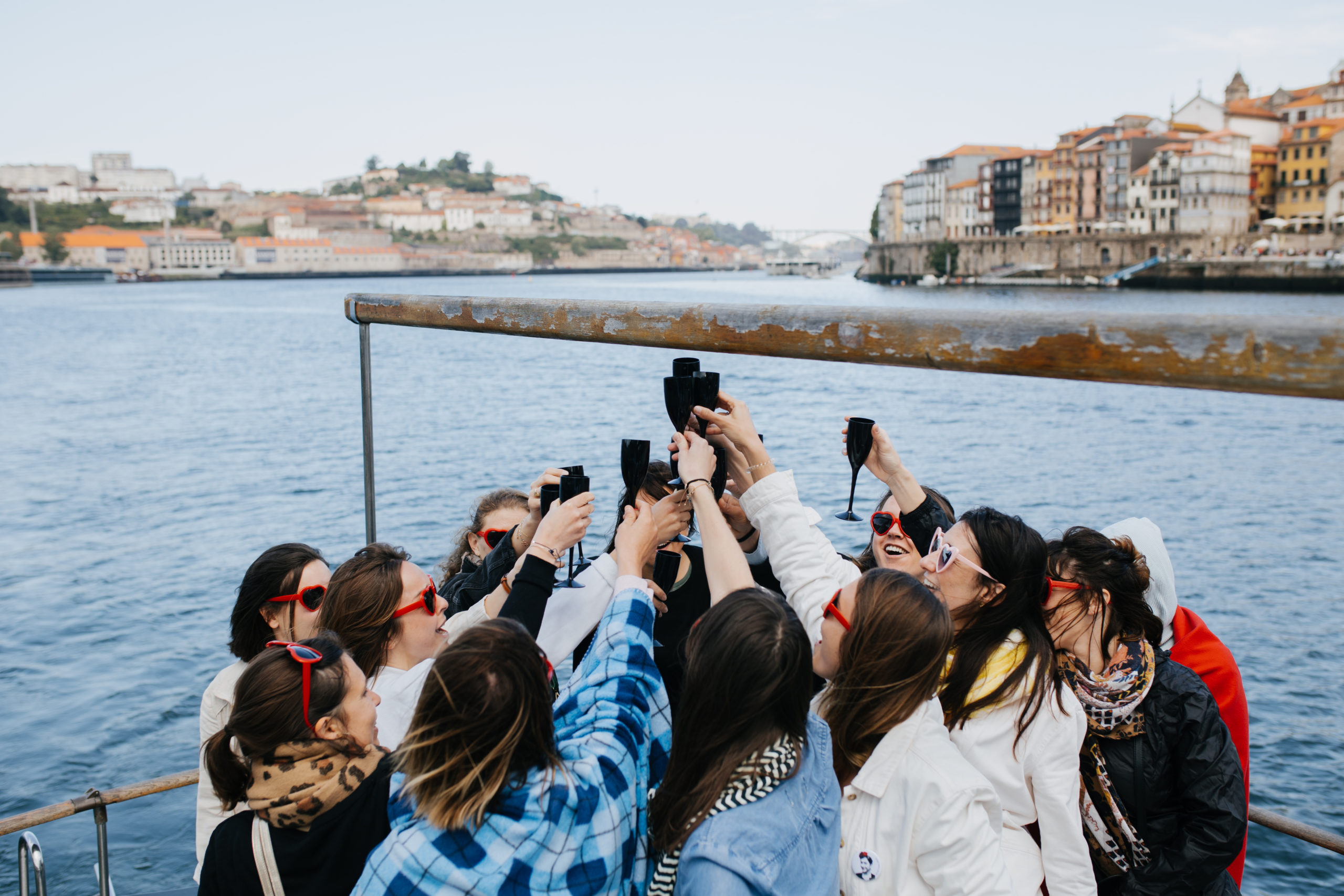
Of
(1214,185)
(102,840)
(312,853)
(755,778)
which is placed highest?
(1214,185)

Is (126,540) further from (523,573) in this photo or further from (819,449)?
(523,573)

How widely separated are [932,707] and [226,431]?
29419 mm

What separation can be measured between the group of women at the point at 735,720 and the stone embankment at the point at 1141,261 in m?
64.3

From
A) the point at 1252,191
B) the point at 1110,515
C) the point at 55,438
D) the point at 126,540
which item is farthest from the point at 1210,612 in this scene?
the point at 1252,191

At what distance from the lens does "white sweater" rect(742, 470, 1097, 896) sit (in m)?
1.81

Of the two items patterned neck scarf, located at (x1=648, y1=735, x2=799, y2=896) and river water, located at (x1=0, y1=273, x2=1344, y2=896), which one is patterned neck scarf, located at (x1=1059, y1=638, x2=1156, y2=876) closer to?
river water, located at (x1=0, y1=273, x2=1344, y2=896)

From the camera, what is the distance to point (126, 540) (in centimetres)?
1709

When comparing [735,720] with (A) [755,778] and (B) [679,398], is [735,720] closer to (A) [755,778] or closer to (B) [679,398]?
(A) [755,778]

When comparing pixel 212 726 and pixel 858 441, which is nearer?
pixel 858 441

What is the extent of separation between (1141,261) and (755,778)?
79121 millimetres

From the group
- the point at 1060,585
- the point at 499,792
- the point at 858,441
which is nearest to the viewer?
the point at 499,792

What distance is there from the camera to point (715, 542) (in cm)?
168

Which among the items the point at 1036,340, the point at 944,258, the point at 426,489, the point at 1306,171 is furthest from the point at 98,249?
the point at 1036,340

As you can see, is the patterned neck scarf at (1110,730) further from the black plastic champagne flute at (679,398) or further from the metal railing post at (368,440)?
the metal railing post at (368,440)
